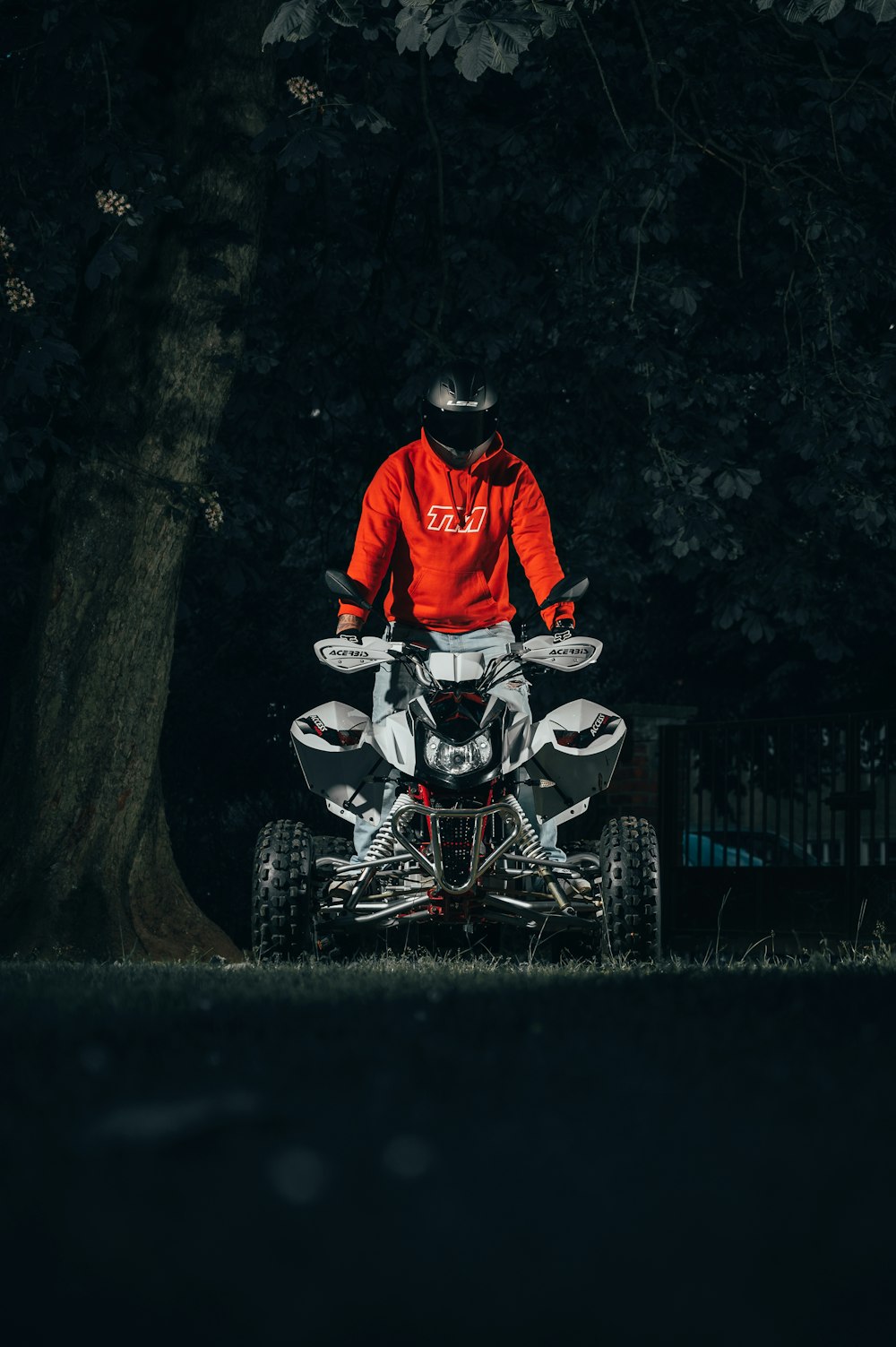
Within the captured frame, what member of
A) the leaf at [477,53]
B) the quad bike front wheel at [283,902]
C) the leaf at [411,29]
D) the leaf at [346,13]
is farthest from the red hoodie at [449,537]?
the leaf at [346,13]

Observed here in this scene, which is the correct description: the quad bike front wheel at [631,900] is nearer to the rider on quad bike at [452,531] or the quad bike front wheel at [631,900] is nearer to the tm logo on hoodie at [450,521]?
the rider on quad bike at [452,531]

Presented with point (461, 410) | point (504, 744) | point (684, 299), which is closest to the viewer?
point (504, 744)

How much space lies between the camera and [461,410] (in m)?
8.15

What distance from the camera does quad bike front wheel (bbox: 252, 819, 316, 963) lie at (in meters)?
7.91

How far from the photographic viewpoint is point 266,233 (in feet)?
43.5

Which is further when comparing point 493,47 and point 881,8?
point 493,47

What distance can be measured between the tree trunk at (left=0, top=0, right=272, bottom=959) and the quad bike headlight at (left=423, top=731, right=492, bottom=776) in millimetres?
2322

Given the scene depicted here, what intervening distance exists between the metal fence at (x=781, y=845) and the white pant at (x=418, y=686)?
4.85 m

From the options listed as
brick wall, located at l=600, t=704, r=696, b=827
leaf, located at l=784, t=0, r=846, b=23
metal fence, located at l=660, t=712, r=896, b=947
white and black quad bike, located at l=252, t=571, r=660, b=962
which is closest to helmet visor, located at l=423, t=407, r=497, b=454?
white and black quad bike, located at l=252, t=571, r=660, b=962

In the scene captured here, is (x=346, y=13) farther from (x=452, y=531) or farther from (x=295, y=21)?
(x=452, y=531)

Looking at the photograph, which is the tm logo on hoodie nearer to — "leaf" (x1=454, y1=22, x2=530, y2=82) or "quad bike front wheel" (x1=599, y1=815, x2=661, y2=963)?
"quad bike front wheel" (x1=599, y1=815, x2=661, y2=963)

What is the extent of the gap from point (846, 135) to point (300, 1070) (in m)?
10.7

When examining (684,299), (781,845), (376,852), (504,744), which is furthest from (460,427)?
(781,845)

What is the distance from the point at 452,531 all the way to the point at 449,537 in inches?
1.4
